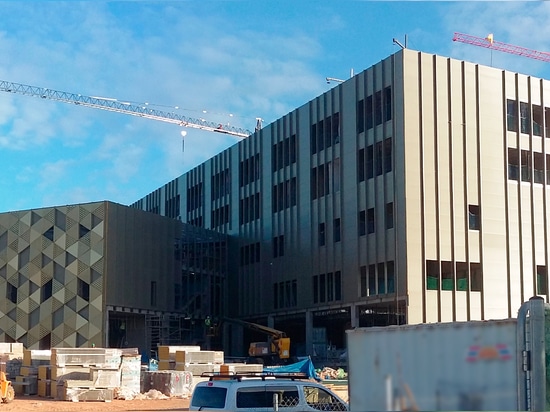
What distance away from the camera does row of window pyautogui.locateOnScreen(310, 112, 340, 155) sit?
56.1 m

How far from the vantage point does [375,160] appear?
51.6 metres

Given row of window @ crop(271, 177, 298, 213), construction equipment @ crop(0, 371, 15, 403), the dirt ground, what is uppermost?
row of window @ crop(271, 177, 298, 213)

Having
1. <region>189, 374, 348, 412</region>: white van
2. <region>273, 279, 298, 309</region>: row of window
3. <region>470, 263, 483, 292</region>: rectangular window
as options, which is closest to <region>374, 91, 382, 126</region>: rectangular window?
<region>470, 263, 483, 292</region>: rectangular window

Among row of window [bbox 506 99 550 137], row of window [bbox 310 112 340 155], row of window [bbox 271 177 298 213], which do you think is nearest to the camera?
row of window [bbox 506 99 550 137]

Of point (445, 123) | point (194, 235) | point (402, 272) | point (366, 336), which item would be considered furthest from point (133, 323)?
point (366, 336)

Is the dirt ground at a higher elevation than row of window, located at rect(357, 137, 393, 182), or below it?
below

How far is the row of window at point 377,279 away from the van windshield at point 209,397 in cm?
3543

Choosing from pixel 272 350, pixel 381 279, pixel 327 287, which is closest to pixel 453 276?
pixel 381 279

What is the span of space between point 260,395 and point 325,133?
144 ft

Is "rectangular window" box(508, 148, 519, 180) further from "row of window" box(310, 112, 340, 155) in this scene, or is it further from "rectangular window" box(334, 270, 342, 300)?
"rectangular window" box(334, 270, 342, 300)

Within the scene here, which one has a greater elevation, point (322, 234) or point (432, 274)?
point (322, 234)

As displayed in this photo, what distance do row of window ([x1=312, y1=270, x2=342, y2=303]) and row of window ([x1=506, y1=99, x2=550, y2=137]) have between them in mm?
15019

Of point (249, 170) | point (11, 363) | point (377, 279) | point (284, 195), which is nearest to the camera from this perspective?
point (11, 363)

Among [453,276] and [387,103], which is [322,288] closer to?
[453,276]
